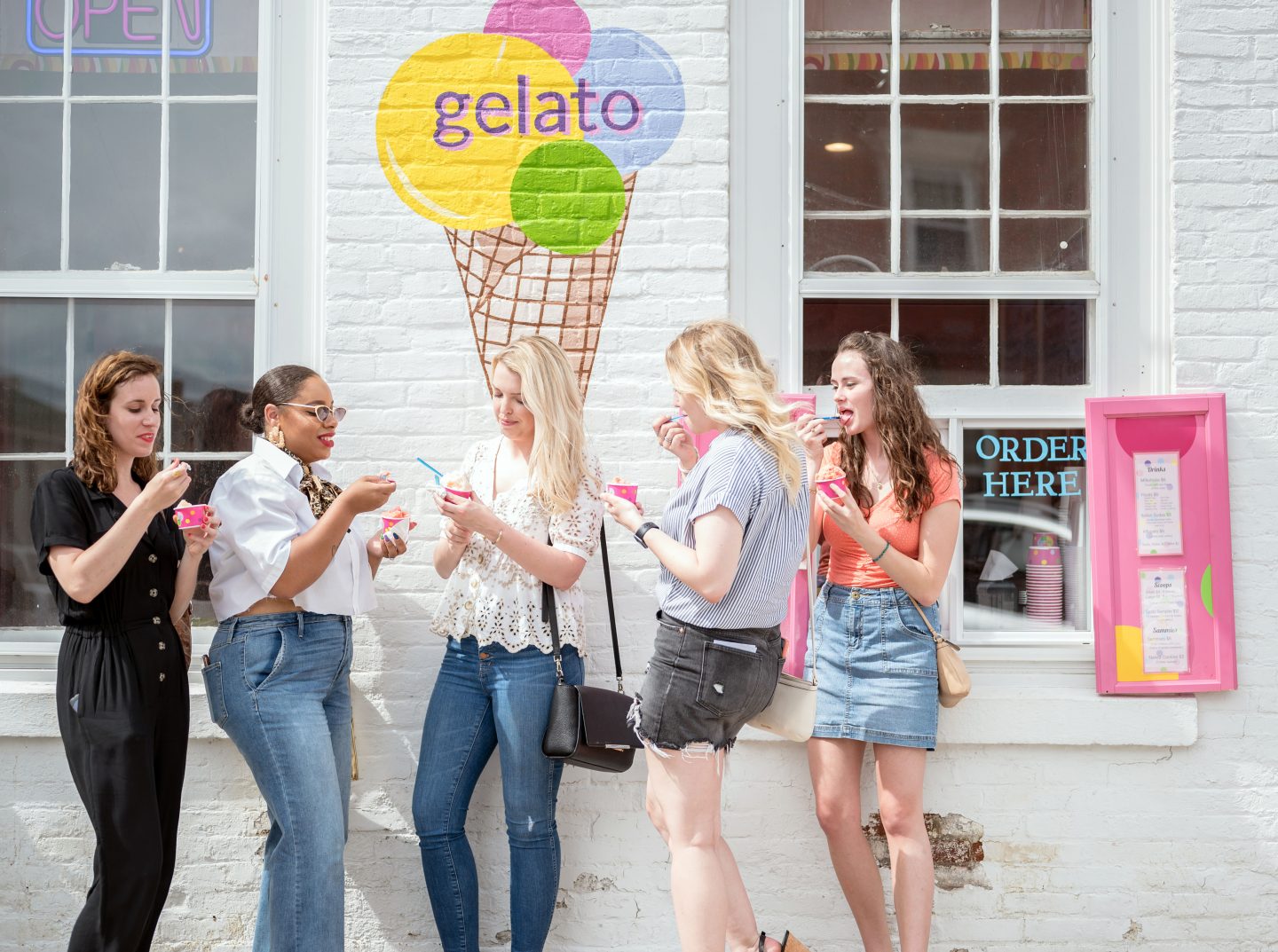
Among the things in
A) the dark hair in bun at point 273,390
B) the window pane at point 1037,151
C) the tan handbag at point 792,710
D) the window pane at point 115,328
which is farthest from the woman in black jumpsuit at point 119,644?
the window pane at point 1037,151

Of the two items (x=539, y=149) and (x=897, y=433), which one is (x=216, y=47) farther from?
(x=897, y=433)

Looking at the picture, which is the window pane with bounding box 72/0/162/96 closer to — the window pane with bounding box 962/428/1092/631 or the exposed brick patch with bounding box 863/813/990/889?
the window pane with bounding box 962/428/1092/631

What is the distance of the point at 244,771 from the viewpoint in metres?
3.58

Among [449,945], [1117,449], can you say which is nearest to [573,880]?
[449,945]

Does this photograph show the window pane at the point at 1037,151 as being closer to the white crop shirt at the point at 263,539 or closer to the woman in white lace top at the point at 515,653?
the woman in white lace top at the point at 515,653

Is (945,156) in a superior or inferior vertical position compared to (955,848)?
superior

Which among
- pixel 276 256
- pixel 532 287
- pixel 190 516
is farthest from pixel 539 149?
pixel 190 516

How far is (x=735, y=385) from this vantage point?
2777 millimetres

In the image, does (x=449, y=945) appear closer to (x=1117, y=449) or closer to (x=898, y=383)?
(x=898, y=383)

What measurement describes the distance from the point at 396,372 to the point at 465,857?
1563 mm

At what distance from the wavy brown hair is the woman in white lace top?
826 millimetres

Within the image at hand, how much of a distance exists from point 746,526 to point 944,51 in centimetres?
209

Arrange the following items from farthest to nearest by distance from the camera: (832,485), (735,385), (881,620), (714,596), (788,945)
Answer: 1. (881,620)
2. (788,945)
3. (832,485)
4. (735,385)
5. (714,596)

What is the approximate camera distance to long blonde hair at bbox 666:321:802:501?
9.03 ft
